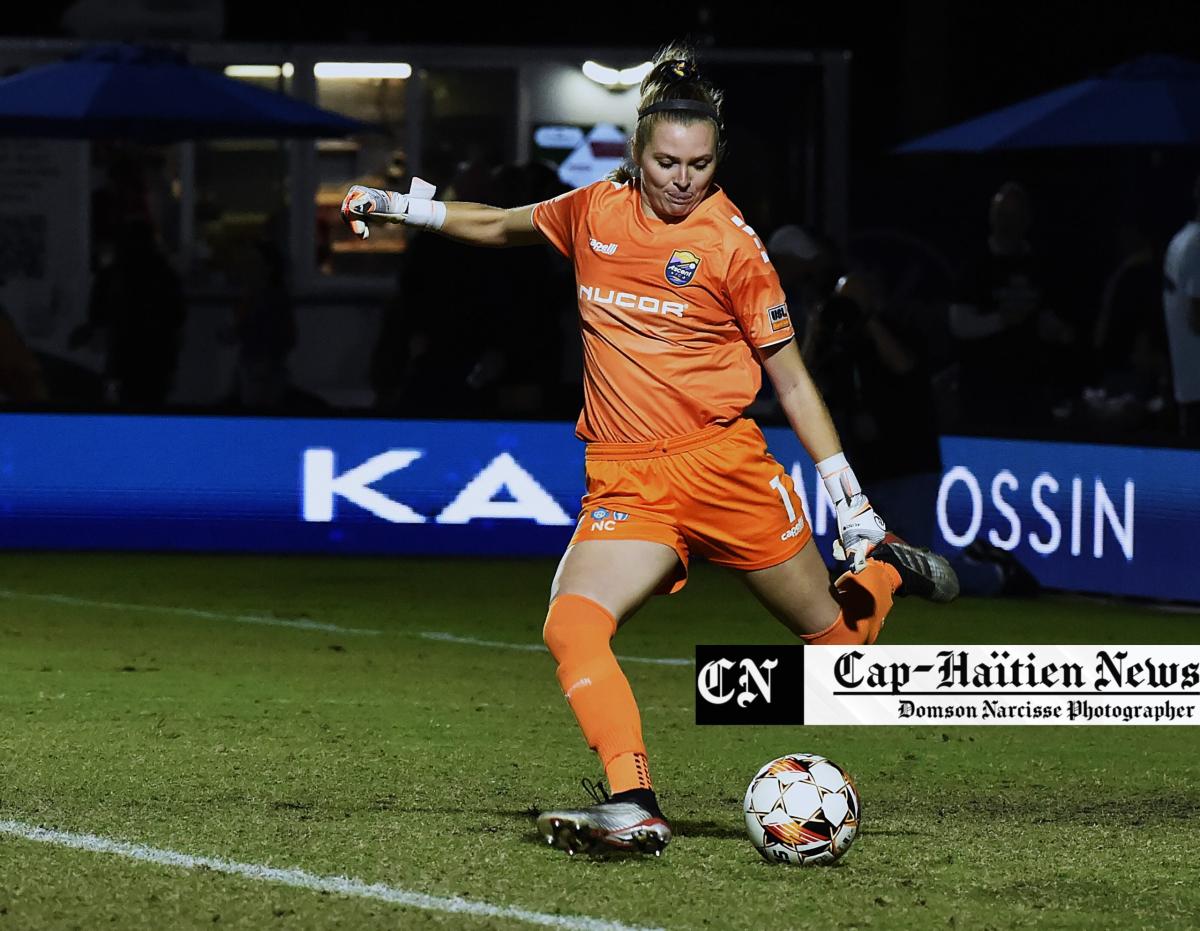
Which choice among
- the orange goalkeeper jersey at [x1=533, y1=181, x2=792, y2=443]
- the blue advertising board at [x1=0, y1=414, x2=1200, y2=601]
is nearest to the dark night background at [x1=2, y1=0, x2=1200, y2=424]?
the blue advertising board at [x1=0, y1=414, x2=1200, y2=601]

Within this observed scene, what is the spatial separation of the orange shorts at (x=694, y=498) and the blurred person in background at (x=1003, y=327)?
308 inches

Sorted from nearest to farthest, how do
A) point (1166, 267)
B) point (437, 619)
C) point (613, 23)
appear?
point (437, 619) → point (1166, 267) → point (613, 23)

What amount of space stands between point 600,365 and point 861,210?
18.8m

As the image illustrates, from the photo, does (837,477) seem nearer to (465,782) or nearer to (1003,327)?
(465,782)

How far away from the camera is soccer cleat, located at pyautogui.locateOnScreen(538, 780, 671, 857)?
21.7ft

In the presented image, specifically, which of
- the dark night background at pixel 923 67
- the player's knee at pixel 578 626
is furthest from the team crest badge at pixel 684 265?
the dark night background at pixel 923 67

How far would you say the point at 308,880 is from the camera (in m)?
6.45

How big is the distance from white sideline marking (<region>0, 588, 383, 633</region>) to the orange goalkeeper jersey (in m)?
5.16

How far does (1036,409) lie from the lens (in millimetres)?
14766

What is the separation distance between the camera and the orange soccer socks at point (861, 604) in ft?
23.4

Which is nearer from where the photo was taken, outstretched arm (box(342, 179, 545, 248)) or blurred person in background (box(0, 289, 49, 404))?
outstretched arm (box(342, 179, 545, 248))

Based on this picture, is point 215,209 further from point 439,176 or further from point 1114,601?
point 1114,601

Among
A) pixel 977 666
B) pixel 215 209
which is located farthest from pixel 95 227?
pixel 977 666

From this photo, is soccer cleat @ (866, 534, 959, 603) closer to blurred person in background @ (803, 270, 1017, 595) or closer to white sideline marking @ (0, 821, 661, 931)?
white sideline marking @ (0, 821, 661, 931)
